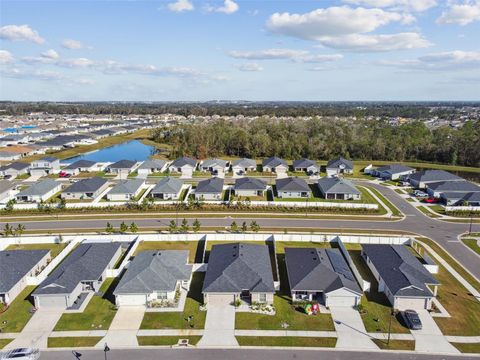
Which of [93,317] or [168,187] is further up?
[168,187]

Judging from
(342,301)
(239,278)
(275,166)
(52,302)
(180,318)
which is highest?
(275,166)

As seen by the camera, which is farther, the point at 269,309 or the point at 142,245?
the point at 142,245

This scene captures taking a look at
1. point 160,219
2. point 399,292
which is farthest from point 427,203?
point 160,219

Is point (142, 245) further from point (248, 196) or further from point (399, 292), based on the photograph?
point (399, 292)

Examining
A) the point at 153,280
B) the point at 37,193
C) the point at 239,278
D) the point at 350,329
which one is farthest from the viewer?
the point at 37,193

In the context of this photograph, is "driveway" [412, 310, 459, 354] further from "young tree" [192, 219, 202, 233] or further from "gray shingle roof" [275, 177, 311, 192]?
"gray shingle roof" [275, 177, 311, 192]

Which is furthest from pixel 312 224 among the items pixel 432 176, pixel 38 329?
pixel 38 329

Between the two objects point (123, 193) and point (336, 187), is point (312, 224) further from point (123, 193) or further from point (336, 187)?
point (123, 193)

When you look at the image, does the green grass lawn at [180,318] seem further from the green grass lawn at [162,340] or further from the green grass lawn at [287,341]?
the green grass lawn at [287,341]
